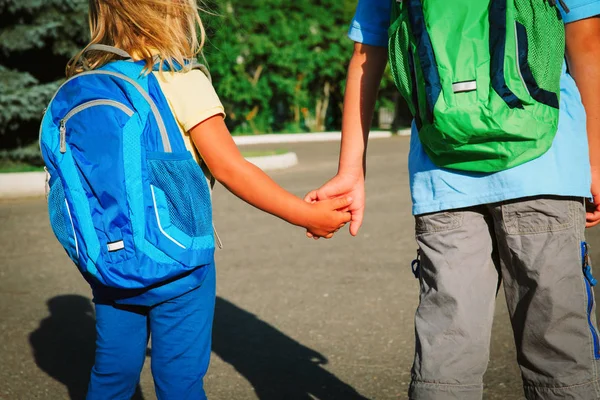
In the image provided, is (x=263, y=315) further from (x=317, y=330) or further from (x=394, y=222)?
(x=394, y=222)

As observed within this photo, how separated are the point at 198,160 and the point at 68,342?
2293 millimetres

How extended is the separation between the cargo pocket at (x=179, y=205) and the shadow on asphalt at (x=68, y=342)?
1457 mm

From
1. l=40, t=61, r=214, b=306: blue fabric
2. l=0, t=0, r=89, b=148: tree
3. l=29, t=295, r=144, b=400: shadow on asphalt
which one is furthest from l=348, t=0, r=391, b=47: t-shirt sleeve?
l=0, t=0, r=89, b=148: tree

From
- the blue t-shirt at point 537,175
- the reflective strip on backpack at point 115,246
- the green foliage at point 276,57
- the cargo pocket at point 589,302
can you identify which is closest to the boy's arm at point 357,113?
the blue t-shirt at point 537,175

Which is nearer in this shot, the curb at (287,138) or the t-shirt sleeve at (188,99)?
the t-shirt sleeve at (188,99)

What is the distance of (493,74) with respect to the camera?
6.21 feet

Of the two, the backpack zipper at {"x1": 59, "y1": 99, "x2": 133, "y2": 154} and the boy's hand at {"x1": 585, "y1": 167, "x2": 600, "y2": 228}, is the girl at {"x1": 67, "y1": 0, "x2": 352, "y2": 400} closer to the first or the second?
the backpack zipper at {"x1": 59, "y1": 99, "x2": 133, "y2": 154}

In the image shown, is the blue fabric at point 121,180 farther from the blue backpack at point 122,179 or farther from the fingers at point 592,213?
the fingers at point 592,213

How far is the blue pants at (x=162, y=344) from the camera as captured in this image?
7.41 feet

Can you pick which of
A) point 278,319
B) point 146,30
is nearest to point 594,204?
point 146,30

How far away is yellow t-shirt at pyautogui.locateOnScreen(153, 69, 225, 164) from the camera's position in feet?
7.06

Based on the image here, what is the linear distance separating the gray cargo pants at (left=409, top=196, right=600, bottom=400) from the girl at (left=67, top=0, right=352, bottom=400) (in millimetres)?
542

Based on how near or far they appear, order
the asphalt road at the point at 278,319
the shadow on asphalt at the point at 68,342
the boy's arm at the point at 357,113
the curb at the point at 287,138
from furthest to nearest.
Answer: the curb at the point at 287,138 < the shadow on asphalt at the point at 68,342 < the asphalt road at the point at 278,319 < the boy's arm at the point at 357,113

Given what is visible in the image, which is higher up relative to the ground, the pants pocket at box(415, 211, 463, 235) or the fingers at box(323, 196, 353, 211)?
the pants pocket at box(415, 211, 463, 235)
